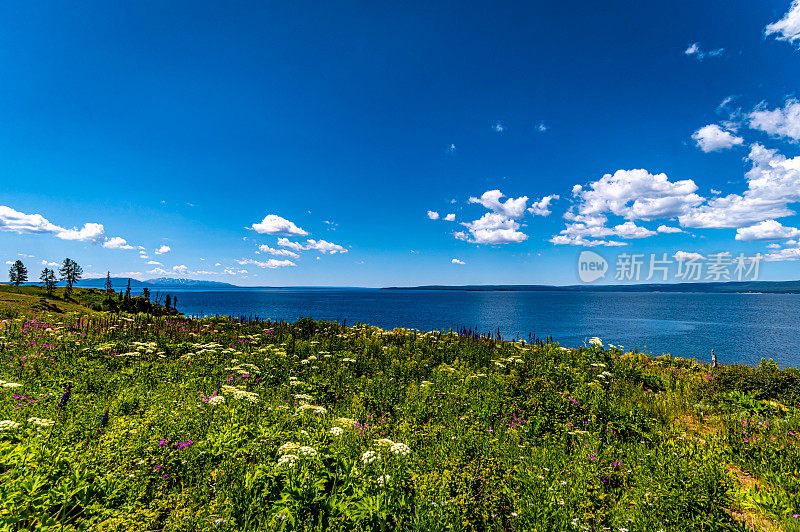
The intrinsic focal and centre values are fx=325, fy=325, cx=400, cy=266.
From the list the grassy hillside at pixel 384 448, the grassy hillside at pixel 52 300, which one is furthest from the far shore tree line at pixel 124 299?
the grassy hillside at pixel 384 448

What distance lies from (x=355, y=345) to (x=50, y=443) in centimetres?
1035

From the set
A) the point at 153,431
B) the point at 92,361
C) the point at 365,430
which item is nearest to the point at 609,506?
the point at 365,430

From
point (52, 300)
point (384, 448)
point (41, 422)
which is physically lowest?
point (52, 300)

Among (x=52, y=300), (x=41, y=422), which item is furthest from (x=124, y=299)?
(x=41, y=422)

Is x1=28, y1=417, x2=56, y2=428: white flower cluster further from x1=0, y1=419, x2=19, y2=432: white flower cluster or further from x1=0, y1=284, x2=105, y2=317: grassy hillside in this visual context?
x1=0, y1=284, x2=105, y2=317: grassy hillside

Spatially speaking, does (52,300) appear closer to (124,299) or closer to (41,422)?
(124,299)

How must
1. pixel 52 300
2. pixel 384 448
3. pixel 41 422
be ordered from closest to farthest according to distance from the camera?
pixel 41 422 < pixel 384 448 < pixel 52 300

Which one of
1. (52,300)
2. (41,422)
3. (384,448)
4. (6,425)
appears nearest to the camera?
(6,425)

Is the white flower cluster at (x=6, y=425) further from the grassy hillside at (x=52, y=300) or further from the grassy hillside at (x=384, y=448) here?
the grassy hillside at (x=52, y=300)

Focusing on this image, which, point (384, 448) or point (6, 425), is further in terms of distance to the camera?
point (384, 448)

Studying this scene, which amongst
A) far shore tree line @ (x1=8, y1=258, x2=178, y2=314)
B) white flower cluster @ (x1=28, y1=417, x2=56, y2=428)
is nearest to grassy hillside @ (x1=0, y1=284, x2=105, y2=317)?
far shore tree line @ (x1=8, y1=258, x2=178, y2=314)

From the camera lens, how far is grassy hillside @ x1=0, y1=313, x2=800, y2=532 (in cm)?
379

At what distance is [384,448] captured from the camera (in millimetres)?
4957

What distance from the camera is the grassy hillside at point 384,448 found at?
3.79m
